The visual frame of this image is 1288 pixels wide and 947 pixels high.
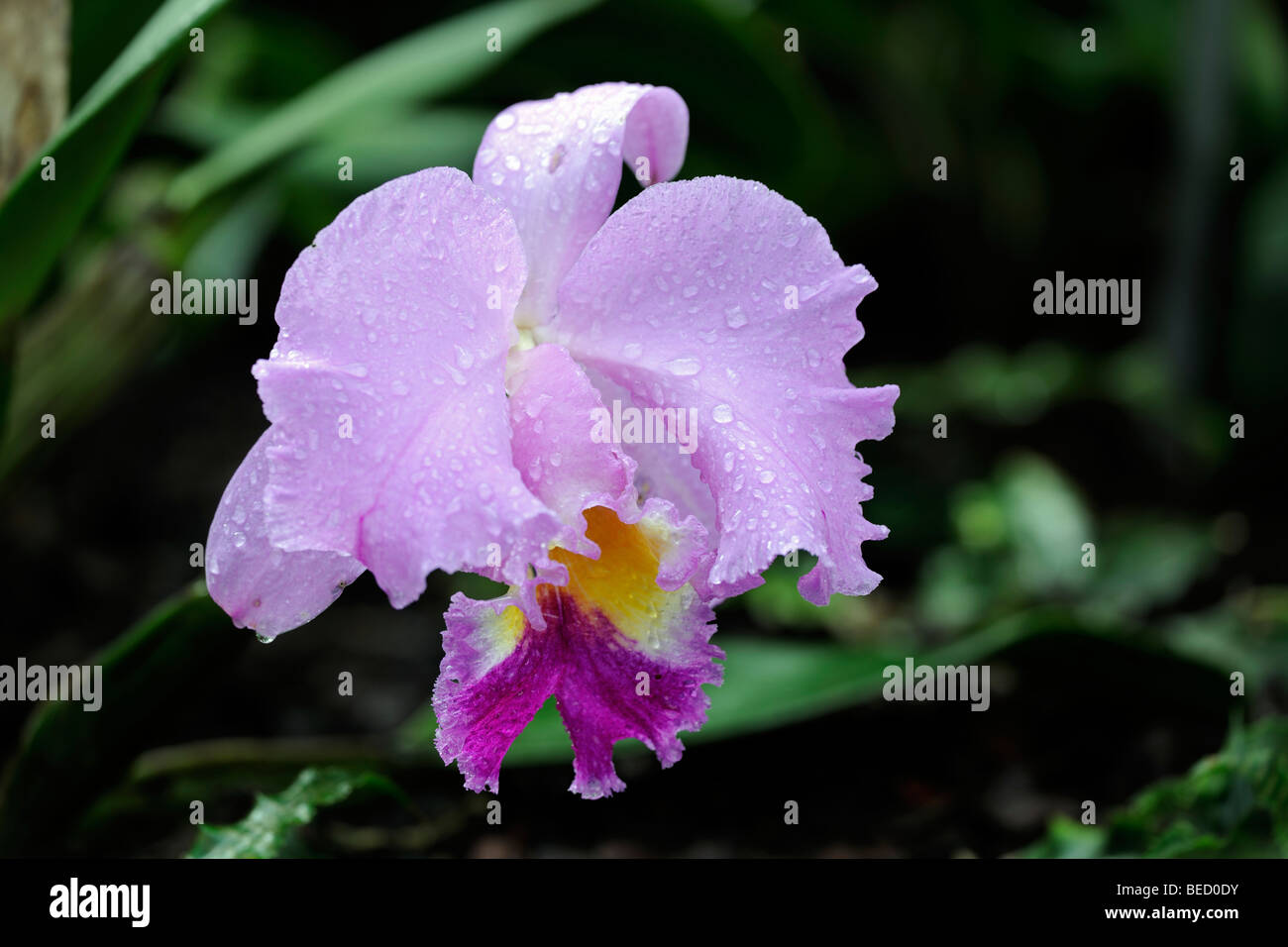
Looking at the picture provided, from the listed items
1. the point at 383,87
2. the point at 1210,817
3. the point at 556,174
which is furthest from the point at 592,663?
the point at 383,87

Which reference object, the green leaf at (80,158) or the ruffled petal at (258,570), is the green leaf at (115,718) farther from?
the green leaf at (80,158)

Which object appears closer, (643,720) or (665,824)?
(643,720)

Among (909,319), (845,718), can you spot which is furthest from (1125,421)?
(845,718)

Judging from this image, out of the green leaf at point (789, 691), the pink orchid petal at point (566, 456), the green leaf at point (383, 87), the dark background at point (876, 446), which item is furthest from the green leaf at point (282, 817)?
the green leaf at point (383, 87)

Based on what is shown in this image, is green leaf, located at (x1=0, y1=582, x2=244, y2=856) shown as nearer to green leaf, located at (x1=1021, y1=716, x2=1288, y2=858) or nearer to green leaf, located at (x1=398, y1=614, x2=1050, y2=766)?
green leaf, located at (x1=398, y1=614, x2=1050, y2=766)

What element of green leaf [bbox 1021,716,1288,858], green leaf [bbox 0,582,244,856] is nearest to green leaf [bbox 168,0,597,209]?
green leaf [bbox 0,582,244,856]

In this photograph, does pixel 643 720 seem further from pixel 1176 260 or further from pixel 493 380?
pixel 1176 260
